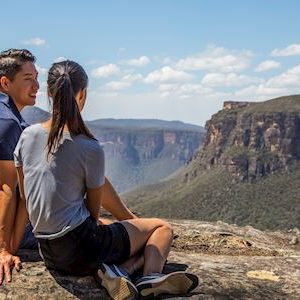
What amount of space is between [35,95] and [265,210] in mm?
96610

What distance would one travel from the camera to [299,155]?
126562 millimetres

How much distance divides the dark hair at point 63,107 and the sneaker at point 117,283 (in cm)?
108

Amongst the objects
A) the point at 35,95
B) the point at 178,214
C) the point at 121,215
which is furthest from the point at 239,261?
the point at 178,214

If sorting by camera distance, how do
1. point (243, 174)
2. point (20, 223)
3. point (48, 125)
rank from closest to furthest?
point (48, 125)
point (20, 223)
point (243, 174)

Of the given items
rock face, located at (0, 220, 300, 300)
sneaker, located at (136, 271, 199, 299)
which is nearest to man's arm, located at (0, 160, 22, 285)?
rock face, located at (0, 220, 300, 300)

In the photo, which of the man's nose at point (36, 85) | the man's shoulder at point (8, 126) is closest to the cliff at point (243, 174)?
the man's nose at point (36, 85)

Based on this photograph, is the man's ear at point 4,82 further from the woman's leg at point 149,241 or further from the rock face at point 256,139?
the rock face at point 256,139

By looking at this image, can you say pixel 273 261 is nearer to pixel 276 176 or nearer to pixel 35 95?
pixel 35 95

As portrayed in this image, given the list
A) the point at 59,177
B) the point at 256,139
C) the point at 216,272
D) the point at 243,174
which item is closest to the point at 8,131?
the point at 59,177

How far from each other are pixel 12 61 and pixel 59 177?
1363mm

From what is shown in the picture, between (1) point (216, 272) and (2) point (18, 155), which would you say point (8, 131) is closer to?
(2) point (18, 155)

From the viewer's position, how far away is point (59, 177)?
14.2ft

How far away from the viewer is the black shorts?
14.4ft

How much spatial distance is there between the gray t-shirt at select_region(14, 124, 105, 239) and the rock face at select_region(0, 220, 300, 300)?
0.52 metres
